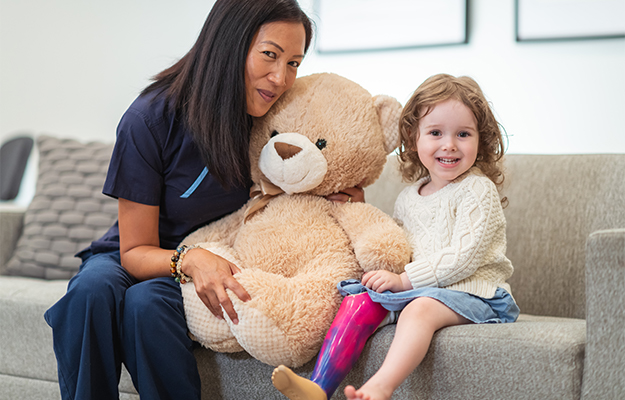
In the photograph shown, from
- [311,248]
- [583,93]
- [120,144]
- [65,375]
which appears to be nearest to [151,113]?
[120,144]

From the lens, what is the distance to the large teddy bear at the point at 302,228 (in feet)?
3.07

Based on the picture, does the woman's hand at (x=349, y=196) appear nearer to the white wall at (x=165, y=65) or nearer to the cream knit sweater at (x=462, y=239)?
the cream knit sweater at (x=462, y=239)

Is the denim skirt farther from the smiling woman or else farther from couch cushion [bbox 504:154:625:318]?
couch cushion [bbox 504:154:625:318]

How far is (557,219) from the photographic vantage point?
4.45ft

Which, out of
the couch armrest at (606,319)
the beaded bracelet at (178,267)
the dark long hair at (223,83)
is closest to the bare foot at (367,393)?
the couch armrest at (606,319)

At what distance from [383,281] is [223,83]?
53 cm

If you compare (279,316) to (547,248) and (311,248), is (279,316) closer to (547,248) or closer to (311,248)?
(311,248)

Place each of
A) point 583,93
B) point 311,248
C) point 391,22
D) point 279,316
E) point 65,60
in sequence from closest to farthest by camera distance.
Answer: point 279,316, point 311,248, point 583,93, point 391,22, point 65,60

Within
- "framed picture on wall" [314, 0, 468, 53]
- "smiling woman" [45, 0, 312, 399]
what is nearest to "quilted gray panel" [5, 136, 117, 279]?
"smiling woman" [45, 0, 312, 399]

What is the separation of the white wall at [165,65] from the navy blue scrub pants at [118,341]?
1358 mm

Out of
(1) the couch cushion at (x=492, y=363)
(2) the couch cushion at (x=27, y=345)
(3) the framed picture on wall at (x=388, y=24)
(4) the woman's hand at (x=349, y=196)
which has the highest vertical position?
(3) the framed picture on wall at (x=388, y=24)

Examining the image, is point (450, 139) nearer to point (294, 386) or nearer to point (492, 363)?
point (492, 363)

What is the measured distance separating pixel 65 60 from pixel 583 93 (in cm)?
227

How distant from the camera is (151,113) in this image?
1.11 meters
